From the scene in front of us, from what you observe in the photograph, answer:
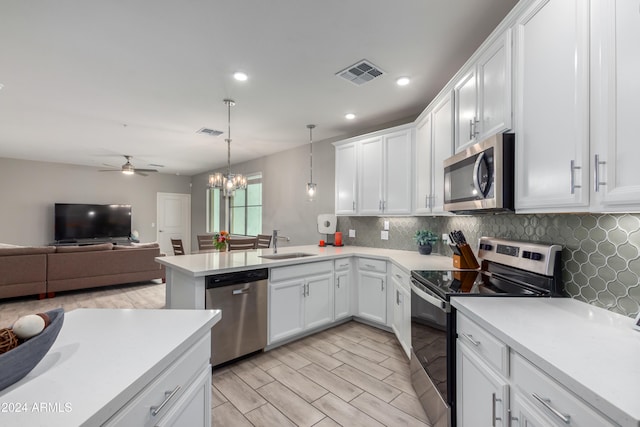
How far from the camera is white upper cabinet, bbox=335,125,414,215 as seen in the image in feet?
11.0

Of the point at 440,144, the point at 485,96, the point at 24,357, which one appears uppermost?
the point at 485,96

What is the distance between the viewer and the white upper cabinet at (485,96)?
5.42 feet

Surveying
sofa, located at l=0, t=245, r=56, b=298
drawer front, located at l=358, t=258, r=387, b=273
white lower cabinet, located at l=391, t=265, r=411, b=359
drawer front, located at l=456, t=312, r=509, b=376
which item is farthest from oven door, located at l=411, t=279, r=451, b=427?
sofa, located at l=0, t=245, r=56, b=298

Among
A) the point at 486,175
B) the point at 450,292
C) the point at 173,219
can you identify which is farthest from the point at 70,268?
the point at 486,175

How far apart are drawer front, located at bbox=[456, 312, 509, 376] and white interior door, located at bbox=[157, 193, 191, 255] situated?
8845 millimetres

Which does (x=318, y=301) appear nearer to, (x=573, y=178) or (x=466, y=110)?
(x=466, y=110)

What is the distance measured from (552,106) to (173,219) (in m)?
9.49

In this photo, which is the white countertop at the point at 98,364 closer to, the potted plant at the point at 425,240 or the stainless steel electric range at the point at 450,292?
the stainless steel electric range at the point at 450,292

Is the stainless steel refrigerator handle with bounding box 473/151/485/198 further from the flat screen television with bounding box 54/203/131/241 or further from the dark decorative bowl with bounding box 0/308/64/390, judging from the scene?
the flat screen television with bounding box 54/203/131/241

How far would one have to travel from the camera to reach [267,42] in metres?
2.26

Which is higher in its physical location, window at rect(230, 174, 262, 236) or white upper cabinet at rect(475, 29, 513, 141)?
white upper cabinet at rect(475, 29, 513, 141)

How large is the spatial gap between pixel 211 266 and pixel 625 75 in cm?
262

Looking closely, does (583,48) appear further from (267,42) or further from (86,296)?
(86,296)

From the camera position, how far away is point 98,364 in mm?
784
